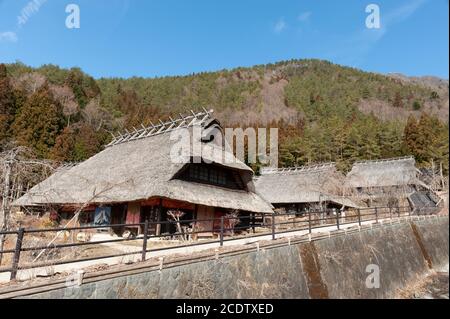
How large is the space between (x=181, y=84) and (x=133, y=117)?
3393 cm

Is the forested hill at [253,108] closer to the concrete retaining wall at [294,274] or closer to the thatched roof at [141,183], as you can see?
the thatched roof at [141,183]

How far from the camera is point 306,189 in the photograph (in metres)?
32.9

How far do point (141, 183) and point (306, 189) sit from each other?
68.7 ft

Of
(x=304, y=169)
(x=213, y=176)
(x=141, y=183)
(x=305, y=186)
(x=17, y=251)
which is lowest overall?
(x=17, y=251)

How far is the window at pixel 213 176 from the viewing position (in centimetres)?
1805

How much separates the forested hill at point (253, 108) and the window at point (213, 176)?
13.0 metres

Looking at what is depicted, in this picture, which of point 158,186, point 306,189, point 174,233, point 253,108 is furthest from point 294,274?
point 253,108

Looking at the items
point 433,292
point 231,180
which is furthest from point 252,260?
point 231,180

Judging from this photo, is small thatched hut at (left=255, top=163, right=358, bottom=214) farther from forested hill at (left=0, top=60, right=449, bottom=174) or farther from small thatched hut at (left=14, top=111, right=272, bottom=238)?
forested hill at (left=0, top=60, right=449, bottom=174)

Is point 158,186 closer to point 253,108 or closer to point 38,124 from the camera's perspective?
point 38,124

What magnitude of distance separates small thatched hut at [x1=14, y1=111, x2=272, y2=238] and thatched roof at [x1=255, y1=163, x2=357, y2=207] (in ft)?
30.4

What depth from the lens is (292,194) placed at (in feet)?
110

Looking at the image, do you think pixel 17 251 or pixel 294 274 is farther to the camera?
pixel 294 274
